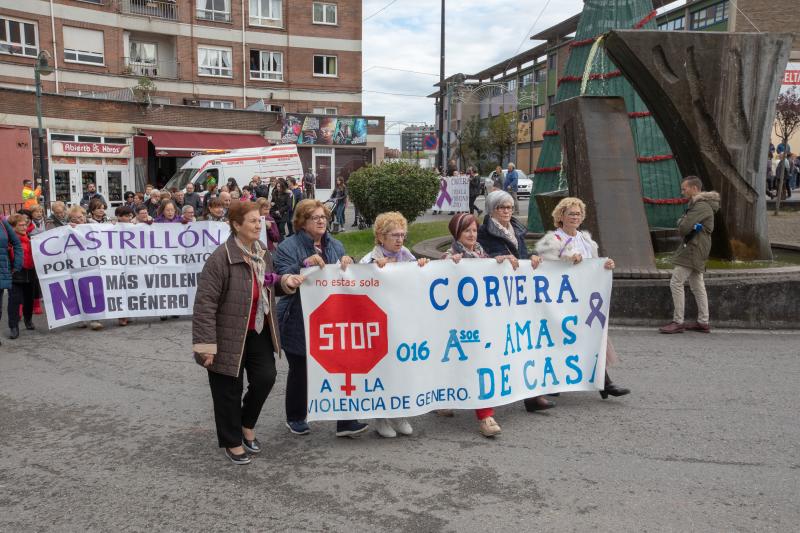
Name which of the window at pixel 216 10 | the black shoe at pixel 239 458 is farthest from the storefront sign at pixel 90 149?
the black shoe at pixel 239 458

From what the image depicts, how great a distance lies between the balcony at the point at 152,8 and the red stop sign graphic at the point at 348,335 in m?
37.3

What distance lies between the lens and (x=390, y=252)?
520 cm

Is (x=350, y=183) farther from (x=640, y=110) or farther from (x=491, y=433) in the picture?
(x=491, y=433)

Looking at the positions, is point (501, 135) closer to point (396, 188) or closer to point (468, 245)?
point (396, 188)

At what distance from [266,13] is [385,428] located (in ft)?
130

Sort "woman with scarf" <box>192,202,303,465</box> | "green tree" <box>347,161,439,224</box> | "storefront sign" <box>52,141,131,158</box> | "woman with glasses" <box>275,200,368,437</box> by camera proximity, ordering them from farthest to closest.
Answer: "storefront sign" <box>52,141,131,158</box> < "green tree" <box>347,161,439,224</box> < "woman with glasses" <box>275,200,368,437</box> < "woman with scarf" <box>192,202,303,465</box>

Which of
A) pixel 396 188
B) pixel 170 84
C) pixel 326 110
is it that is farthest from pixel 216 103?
pixel 396 188

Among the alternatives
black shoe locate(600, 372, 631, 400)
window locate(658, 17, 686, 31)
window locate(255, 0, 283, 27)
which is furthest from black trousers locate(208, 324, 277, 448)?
window locate(658, 17, 686, 31)

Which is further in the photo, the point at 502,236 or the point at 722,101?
the point at 722,101

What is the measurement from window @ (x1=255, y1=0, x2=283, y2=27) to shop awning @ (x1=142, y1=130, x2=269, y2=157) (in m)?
8.86

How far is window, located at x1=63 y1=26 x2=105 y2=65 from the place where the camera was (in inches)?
1372

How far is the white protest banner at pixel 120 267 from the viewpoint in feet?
29.9

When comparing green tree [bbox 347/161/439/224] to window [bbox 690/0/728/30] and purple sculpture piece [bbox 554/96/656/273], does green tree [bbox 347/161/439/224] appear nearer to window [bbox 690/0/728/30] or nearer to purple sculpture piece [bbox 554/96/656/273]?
purple sculpture piece [bbox 554/96/656/273]

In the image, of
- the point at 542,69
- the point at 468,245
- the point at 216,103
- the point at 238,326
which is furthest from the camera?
the point at 542,69
